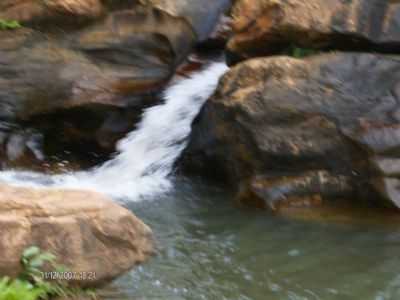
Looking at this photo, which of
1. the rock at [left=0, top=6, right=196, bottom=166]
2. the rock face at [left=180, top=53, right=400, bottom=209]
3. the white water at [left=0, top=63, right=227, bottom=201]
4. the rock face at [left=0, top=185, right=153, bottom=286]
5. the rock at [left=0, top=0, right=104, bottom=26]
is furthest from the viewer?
the rock at [left=0, top=0, right=104, bottom=26]

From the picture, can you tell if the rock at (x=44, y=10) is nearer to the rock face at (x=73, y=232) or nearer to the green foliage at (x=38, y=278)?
the rock face at (x=73, y=232)

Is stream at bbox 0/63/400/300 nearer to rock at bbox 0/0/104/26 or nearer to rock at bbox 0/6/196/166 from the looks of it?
rock at bbox 0/6/196/166

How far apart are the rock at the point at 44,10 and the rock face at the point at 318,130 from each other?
107 inches

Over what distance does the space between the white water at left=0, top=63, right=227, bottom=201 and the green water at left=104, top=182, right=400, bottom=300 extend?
83cm

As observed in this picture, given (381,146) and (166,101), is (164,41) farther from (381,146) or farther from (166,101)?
(381,146)

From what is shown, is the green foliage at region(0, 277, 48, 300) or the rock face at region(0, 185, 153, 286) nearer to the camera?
the green foliage at region(0, 277, 48, 300)

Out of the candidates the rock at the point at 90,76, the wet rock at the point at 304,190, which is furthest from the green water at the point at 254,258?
the rock at the point at 90,76

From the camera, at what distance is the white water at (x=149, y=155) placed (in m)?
8.93

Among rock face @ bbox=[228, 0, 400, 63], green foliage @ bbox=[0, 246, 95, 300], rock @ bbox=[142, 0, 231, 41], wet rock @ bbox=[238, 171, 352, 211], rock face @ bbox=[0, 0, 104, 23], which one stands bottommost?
wet rock @ bbox=[238, 171, 352, 211]

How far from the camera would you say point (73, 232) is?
4566 mm

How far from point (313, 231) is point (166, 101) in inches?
150

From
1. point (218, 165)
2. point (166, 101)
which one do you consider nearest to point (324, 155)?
point (218, 165)

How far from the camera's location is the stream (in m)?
5.77

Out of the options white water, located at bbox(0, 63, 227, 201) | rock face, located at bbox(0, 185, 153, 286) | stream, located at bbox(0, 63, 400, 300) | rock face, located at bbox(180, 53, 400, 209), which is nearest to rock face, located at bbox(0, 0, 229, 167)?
white water, located at bbox(0, 63, 227, 201)
